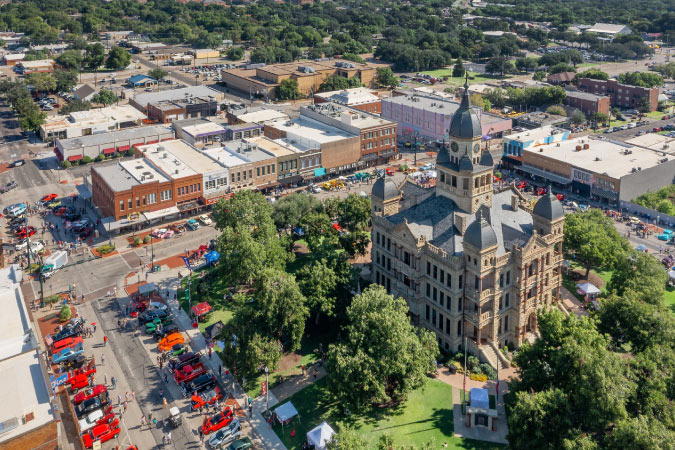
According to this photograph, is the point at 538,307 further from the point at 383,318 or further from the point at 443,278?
the point at 383,318

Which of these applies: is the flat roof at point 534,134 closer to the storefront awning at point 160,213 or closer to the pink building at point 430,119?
the pink building at point 430,119

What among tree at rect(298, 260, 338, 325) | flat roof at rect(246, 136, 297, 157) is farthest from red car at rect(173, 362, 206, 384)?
flat roof at rect(246, 136, 297, 157)

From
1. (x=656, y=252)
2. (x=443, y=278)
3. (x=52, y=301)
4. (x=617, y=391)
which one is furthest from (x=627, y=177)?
(x=52, y=301)

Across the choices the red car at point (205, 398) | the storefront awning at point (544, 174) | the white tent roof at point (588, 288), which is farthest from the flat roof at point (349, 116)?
the red car at point (205, 398)

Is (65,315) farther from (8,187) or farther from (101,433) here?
(8,187)

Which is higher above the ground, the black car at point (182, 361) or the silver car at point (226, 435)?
the black car at point (182, 361)
